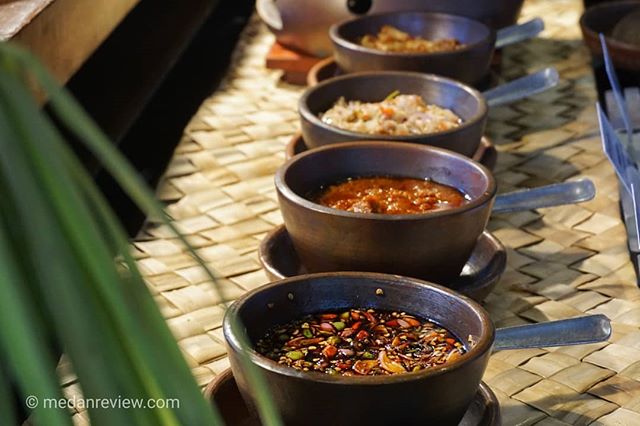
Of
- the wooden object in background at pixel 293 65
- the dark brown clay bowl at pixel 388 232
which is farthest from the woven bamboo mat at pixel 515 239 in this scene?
the dark brown clay bowl at pixel 388 232

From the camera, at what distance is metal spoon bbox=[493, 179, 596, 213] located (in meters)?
1.39

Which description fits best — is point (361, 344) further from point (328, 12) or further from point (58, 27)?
point (328, 12)

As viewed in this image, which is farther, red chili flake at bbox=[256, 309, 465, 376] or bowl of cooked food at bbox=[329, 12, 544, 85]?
bowl of cooked food at bbox=[329, 12, 544, 85]

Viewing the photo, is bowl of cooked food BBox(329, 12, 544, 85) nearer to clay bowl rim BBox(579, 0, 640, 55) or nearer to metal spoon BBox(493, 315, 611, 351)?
clay bowl rim BBox(579, 0, 640, 55)

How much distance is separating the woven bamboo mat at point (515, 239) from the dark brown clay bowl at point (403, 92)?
150 millimetres

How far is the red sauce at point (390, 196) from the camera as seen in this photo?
47.3 inches

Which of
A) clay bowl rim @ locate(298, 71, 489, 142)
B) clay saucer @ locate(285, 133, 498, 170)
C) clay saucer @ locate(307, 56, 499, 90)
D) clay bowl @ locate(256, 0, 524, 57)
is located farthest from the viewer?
clay bowl @ locate(256, 0, 524, 57)

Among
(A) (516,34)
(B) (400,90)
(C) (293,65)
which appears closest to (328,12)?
(C) (293,65)

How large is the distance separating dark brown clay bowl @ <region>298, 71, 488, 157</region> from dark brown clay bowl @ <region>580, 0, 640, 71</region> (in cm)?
52

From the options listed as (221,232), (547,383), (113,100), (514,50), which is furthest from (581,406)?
(514,50)

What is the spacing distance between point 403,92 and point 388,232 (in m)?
0.56

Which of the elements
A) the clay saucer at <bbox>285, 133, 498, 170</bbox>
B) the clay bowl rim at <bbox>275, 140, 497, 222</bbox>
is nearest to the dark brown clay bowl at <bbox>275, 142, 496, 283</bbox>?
the clay bowl rim at <bbox>275, 140, 497, 222</bbox>

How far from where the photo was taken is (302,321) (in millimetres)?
983

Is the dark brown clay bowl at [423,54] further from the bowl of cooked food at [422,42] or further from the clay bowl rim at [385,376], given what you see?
the clay bowl rim at [385,376]
